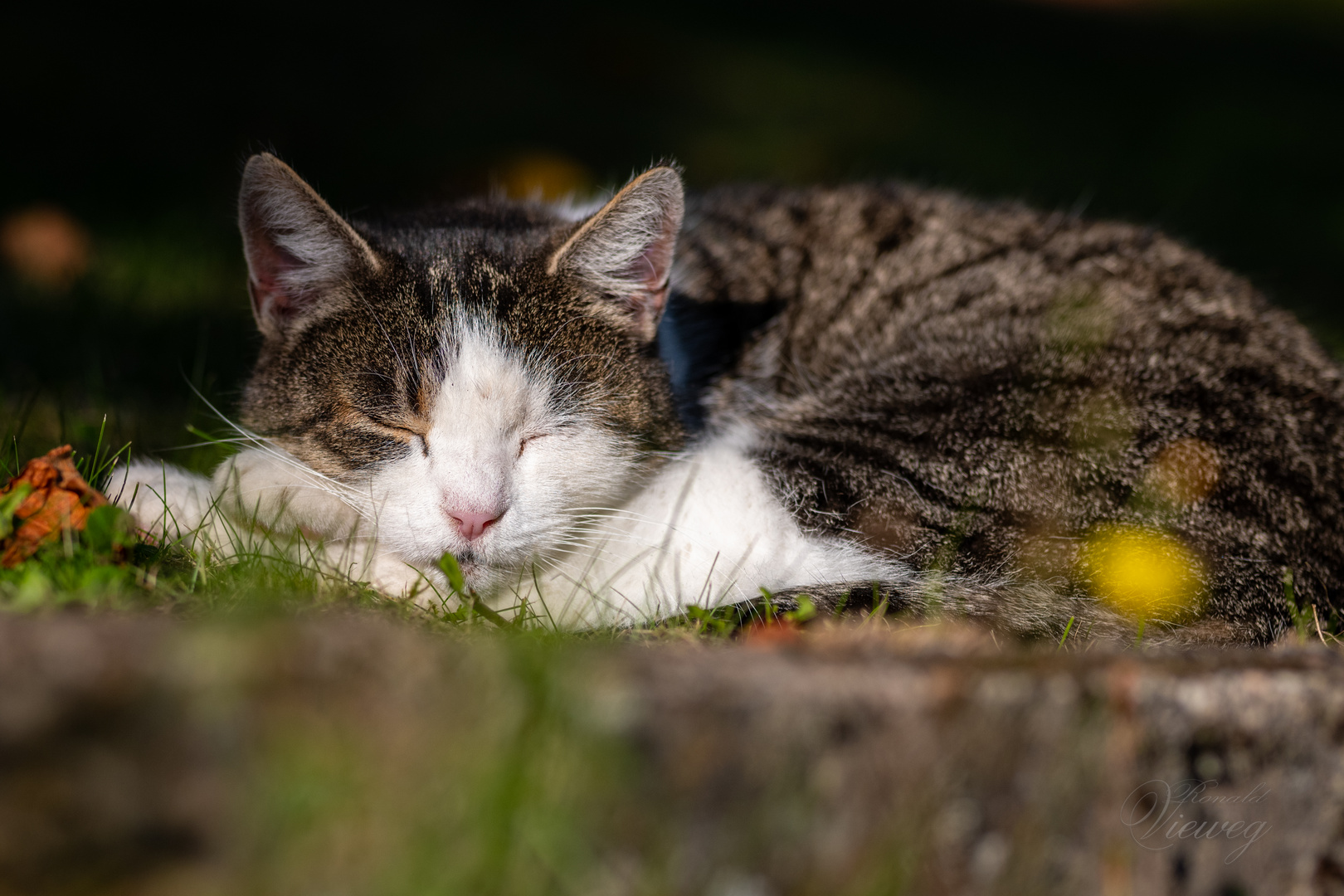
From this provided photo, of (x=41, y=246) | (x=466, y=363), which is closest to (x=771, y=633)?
(x=466, y=363)

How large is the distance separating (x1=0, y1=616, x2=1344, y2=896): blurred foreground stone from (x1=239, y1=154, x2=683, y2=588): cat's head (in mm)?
800

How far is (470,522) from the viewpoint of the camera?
1.88m

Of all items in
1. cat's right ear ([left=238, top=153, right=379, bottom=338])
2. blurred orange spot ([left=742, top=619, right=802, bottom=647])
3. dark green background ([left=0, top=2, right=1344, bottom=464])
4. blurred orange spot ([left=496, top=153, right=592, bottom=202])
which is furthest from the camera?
blurred orange spot ([left=496, top=153, right=592, bottom=202])

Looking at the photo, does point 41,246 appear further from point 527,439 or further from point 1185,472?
point 1185,472

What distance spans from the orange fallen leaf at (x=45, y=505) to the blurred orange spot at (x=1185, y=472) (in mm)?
1967

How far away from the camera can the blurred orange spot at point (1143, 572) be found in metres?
1.93

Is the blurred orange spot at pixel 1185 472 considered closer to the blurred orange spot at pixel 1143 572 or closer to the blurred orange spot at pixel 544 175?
the blurred orange spot at pixel 1143 572

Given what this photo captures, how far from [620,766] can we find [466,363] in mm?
Result: 1151

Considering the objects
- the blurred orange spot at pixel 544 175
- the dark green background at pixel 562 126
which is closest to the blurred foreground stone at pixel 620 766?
the dark green background at pixel 562 126

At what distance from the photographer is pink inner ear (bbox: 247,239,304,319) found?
2.15m

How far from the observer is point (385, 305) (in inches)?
83.0

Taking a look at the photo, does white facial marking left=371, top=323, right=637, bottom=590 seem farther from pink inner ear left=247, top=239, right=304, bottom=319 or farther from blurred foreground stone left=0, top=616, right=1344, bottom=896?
blurred foreground stone left=0, top=616, right=1344, bottom=896

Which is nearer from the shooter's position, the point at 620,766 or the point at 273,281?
the point at 620,766

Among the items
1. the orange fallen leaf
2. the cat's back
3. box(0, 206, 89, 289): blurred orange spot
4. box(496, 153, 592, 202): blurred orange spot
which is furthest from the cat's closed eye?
box(0, 206, 89, 289): blurred orange spot
